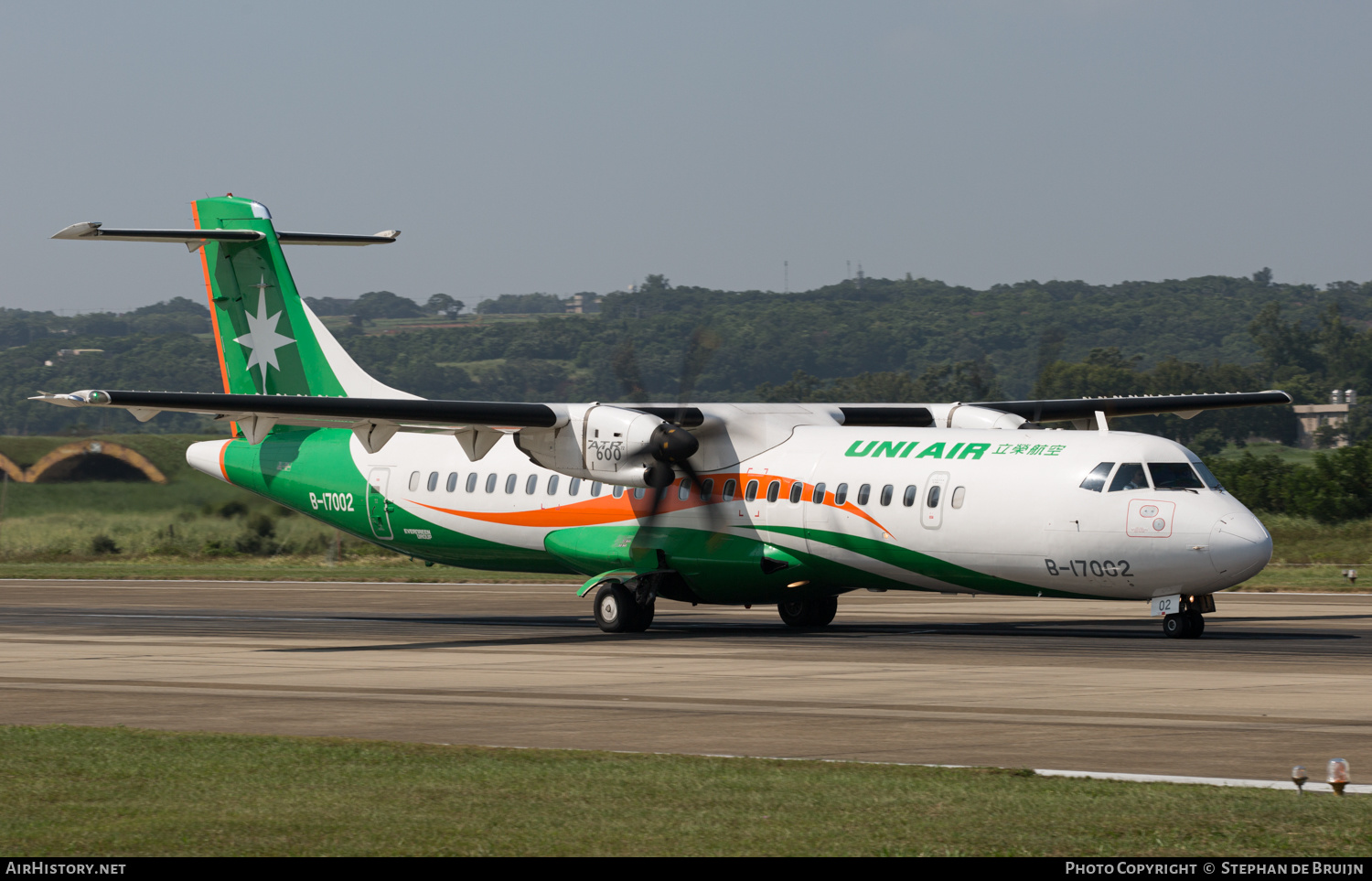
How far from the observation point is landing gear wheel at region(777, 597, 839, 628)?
85.3ft

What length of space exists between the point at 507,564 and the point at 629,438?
4700mm

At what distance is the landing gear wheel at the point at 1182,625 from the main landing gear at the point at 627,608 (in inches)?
303

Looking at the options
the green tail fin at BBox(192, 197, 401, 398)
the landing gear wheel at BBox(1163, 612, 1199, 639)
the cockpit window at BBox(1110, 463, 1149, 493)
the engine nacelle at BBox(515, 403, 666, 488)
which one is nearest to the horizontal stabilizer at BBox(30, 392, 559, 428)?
the engine nacelle at BBox(515, 403, 666, 488)

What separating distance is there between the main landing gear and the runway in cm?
33

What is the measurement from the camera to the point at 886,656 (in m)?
20.4

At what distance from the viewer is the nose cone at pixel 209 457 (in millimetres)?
30109

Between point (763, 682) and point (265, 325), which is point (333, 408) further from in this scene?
point (763, 682)

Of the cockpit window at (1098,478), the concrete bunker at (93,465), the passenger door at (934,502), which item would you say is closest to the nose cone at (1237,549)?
the cockpit window at (1098,478)

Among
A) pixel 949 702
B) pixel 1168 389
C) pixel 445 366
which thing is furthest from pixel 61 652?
pixel 445 366

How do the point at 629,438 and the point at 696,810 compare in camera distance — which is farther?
the point at 629,438

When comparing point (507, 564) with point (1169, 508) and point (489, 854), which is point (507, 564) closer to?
point (1169, 508)

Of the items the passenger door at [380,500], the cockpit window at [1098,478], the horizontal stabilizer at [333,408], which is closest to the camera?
the cockpit window at [1098,478]

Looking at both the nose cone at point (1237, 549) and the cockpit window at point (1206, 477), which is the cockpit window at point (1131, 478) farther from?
the nose cone at point (1237, 549)

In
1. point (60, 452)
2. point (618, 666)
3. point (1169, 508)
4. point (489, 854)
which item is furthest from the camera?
point (60, 452)
